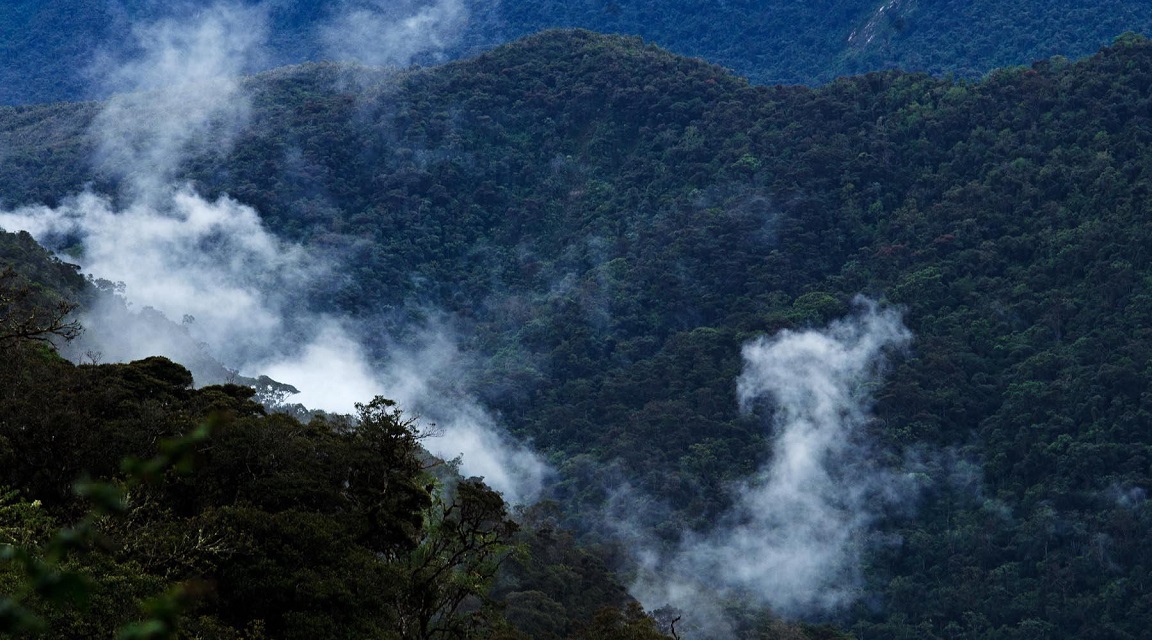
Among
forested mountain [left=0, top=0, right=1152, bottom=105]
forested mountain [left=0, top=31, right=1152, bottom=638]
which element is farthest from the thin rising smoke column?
forested mountain [left=0, top=0, right=1152, bottom=105]

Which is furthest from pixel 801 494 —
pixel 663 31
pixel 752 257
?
pixel 663 31

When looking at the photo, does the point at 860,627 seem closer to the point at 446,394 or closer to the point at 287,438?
the point at 446,394

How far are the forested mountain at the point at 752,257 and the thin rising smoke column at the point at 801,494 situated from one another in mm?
1022

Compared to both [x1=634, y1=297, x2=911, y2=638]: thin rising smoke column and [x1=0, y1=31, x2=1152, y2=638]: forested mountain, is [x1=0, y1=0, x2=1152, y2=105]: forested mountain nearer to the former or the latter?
[x1=0, y1=31, x2=1152, y2=638]: forested mountain

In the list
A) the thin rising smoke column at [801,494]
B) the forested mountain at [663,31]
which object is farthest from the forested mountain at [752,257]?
the forested mountain at [663,31]

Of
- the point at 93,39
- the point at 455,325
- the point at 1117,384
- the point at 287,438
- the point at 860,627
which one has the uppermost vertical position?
the point at 93,39

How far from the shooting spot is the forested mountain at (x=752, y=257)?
178 feet

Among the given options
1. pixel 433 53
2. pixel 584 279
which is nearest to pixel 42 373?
pixel 584 279

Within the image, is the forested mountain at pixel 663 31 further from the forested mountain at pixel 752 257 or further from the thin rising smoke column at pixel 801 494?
the thin rising smoke column at pixel 801 494

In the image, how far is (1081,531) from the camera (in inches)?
2014

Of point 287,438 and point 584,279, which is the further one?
point 584,279

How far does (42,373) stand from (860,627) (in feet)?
125

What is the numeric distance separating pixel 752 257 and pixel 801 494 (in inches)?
728

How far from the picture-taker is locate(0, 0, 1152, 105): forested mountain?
109062 millimetres
